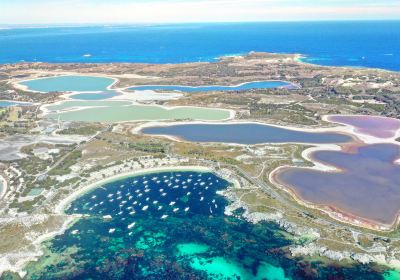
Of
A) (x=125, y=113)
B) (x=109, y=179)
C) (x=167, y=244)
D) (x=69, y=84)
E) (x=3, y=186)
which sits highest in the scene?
(x=69, y=84)

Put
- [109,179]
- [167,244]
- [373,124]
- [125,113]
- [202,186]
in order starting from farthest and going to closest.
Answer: [125,113] → [373,124] → [109,179] → [202,186] → [167,244]

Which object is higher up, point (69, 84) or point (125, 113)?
point (69, 84)

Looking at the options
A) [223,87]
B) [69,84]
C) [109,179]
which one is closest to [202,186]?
[109,179]

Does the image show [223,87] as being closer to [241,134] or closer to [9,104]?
[241,134]

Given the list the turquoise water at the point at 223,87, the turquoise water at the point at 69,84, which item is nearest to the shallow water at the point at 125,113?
the turquoise water at the point at 69,84

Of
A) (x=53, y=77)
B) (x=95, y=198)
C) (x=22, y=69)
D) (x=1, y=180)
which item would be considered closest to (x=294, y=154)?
(x=95, y=198)

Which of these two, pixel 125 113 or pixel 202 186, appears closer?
pixel 202 186
